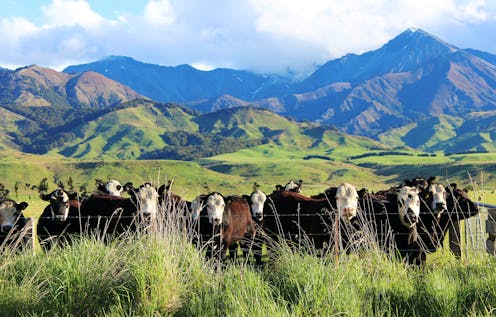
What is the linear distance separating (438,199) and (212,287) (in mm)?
8938

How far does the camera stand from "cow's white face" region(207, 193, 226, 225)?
13.8 metres

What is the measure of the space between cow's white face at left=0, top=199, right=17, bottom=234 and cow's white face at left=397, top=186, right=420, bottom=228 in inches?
366

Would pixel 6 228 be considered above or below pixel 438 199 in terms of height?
below

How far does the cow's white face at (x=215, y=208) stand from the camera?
1378cm

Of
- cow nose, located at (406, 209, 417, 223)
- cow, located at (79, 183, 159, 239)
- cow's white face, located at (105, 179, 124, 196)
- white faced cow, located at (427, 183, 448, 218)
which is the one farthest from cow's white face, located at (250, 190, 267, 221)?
cow's white face, located at (105, 179, 124, 196)

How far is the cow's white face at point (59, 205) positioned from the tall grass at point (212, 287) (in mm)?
6469

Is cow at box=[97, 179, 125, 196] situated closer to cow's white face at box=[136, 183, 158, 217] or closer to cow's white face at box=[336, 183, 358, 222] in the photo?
cow's white face at box=[136, 183, 158, 217]

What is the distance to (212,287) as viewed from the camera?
7.67 m

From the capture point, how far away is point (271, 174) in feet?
570

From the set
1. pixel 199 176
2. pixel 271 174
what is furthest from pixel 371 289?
pixel 271 174

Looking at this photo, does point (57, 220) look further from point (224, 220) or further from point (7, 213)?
point (224, 220)

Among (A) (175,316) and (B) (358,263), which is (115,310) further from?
(B) (358,263)

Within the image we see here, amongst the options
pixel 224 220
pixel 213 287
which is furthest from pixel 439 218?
pixel 213 287

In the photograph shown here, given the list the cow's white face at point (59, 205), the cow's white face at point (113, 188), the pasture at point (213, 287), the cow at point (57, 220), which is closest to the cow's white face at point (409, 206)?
the pasture at point (213, 287)
